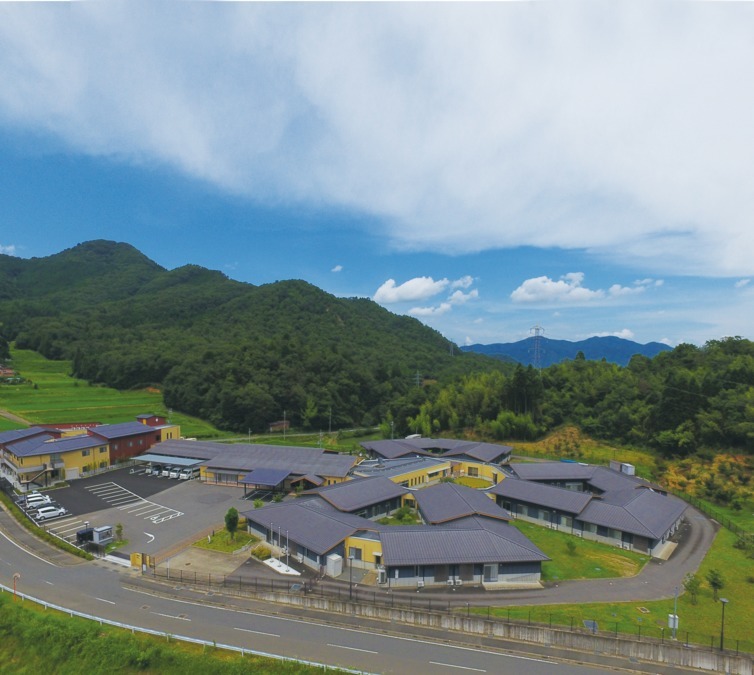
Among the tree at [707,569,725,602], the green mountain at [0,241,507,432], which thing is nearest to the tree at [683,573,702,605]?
the tree at [707,569,725,602]

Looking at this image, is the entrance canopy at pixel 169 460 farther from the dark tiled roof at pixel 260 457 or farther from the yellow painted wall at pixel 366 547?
the yellow painted wall at pixel 366 547

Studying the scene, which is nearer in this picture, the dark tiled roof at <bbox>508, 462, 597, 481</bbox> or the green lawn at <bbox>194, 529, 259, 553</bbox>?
the green lawn at <bbox>194, 529, 259, 553</bbox>

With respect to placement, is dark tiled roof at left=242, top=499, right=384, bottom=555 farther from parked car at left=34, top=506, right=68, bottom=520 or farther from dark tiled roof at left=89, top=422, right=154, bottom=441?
dark tiled roof at left=89, top=422, right=154, bottom=441

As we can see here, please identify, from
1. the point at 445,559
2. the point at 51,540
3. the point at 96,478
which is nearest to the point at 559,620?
the point at 445,559

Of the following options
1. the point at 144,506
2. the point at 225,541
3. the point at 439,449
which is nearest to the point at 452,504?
the point at 225,541

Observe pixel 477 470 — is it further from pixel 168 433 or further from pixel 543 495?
pixel 168 433

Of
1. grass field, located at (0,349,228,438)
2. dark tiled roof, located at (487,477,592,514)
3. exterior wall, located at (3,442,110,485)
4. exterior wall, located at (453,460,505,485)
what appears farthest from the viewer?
grass field, located at (0,349,228,438)
